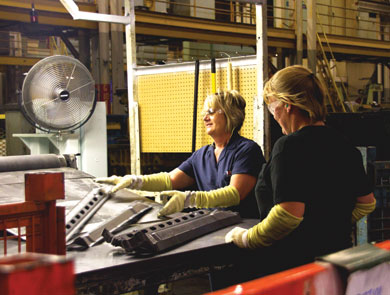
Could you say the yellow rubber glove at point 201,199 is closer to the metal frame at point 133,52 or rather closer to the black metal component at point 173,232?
the black metal component at point 173,232

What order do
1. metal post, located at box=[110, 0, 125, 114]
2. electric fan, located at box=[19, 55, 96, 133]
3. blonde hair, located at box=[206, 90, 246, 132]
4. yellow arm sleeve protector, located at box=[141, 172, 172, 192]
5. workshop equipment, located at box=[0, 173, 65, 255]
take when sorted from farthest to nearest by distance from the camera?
metal post, located at box=[110, 0, 125, 114] < electric fan, located at box=[19, 55, 96, 133] < yellow arm sleeve protector, located at box=[141, 172, 172, 192] < blonde hair, located at box=[206, 90, 246, 132] < workshop equipment, located at box=[0, 173, 65, 255]

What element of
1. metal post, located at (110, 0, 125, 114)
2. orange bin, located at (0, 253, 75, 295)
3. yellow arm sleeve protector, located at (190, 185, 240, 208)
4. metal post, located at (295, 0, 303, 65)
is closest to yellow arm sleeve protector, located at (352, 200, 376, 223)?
yellow arm sleeve protector, located at (190, 185, 240, 208)

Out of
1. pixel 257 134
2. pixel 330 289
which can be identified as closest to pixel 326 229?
pixel 330 289

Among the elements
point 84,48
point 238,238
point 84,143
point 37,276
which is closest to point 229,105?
point 238,238

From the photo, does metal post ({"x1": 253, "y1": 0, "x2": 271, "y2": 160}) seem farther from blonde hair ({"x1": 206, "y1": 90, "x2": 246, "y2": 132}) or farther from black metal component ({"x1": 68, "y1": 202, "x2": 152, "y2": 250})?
black metal component ({"x1": 68, "y1": 202, "x2": 152, "y2": 250})

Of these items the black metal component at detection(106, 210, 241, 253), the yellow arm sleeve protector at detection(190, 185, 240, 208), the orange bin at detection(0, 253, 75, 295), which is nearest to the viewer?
the orange bin at detection(0, 253, 75, 295)

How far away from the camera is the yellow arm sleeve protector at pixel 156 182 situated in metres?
2.96

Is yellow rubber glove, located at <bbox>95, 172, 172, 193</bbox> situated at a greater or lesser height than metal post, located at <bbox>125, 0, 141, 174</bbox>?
lesser

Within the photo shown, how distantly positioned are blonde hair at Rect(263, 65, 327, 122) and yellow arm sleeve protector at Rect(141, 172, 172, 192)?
1.27 metres

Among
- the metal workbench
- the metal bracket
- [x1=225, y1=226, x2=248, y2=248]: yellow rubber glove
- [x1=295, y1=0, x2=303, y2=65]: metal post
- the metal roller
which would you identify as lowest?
the metal workbench

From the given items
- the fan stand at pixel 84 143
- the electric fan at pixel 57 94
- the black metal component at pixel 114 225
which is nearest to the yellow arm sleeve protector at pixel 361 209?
the black metal component at pixel 114 225

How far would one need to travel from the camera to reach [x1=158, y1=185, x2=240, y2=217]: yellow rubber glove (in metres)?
2.37

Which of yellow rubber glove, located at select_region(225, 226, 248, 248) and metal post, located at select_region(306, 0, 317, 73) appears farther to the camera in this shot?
metal post, located at select_region(306, 0, 317, 73)

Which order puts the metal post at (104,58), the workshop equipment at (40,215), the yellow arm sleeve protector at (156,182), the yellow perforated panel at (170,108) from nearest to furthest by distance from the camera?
the workshop equipment at (40,215) → the yellow arm sleeve protector at (156,182) → the yellow perforated panel at (170,108) → the metal post at (104,58)
